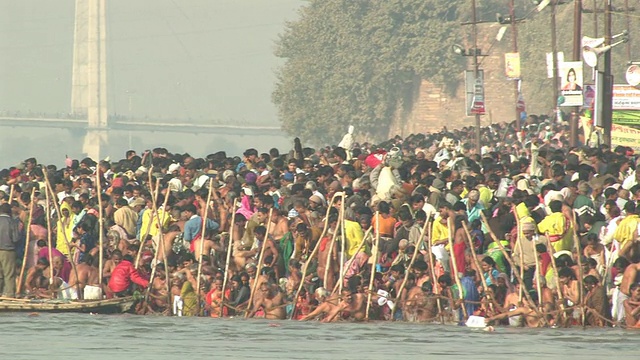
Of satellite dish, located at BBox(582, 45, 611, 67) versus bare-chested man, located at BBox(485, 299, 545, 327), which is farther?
satellite dish, located at BBox(582, 45, 611, 67)

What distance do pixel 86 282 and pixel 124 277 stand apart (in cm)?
72

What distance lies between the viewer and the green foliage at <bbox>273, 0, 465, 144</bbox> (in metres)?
95.3

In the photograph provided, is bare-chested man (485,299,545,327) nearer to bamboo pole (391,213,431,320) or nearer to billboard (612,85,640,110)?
bamboo pole (391,213,431,320)

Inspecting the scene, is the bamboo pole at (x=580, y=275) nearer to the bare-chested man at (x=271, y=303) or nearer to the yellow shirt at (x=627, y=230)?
the yellow shirt at (x=627, y=230)

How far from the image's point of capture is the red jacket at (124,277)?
84.3 ft

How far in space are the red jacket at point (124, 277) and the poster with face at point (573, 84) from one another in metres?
13.3

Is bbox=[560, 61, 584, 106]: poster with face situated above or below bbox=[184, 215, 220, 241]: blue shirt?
above

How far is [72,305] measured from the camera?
25250 millimetres

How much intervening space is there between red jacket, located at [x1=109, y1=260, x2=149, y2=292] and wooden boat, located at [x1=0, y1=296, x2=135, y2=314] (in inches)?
14.3

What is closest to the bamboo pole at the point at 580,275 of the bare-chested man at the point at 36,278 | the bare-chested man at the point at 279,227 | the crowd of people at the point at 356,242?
the crowd of people at the point at 356,242

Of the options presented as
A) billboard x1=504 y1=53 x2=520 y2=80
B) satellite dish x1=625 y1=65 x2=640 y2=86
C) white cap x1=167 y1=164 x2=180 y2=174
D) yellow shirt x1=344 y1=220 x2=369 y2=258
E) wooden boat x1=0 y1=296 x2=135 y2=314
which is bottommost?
wooden boat x1=0 y1=296 x2=135 y2=314

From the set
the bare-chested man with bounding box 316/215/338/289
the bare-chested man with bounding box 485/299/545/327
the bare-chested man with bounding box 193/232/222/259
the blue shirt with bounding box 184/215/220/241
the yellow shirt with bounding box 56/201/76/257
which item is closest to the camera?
the bare-chested man with bounding box 485/299/545/327

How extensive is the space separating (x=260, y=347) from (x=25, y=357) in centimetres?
289

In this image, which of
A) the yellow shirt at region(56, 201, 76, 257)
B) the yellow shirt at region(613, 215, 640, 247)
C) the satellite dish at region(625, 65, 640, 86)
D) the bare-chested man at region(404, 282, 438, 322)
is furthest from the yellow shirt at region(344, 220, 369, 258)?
the satellite dish at region(625, 65, 640, 86)
